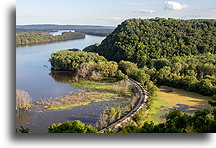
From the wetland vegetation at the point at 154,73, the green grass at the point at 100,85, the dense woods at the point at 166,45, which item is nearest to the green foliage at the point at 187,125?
the wetland vegetation at the point at 154,73

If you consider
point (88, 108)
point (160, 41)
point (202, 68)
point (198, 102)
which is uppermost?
point (160, 41)

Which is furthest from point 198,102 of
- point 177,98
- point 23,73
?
point 23,73

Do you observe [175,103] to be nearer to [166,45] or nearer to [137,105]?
[137,105]

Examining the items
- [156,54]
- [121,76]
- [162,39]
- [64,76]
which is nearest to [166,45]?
[162,39]

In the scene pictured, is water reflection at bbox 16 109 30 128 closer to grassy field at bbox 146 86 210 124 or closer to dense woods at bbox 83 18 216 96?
grassy field at bbox 146 86 210 124

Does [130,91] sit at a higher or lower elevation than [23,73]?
lower

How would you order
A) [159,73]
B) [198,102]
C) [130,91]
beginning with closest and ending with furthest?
[198,102]
[130,91]
[159,73]

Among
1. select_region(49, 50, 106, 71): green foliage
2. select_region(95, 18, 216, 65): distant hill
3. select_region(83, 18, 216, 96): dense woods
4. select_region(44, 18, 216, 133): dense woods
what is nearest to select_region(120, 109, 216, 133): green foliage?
select_region(44, 18, 216, 133): dense woods

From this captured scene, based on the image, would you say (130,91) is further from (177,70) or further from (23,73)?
(23,73)
